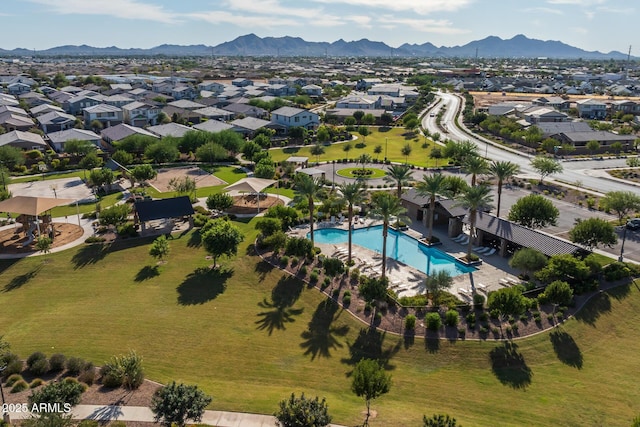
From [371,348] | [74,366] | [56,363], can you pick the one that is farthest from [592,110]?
[56,363]

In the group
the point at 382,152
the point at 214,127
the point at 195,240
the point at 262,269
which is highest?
the point at 214,127

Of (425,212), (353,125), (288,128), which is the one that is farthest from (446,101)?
(425,212)

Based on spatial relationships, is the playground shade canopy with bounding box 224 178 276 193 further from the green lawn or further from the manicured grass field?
the green lawn

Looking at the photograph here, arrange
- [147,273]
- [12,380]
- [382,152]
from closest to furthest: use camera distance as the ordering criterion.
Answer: [12,380] → [147,273] → [382,152]

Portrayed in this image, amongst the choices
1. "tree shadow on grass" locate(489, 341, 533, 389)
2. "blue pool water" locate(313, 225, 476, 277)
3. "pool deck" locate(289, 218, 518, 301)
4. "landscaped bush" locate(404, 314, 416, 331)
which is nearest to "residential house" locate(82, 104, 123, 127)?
"pool deck" locate(289, 218, 518, 301)

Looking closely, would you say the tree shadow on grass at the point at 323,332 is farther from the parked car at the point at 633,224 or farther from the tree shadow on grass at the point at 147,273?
the parked car at the point at 633,224

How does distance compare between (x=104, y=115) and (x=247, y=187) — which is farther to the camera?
(x=104, y=115)

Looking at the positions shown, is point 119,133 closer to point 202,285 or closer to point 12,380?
point 202,285
